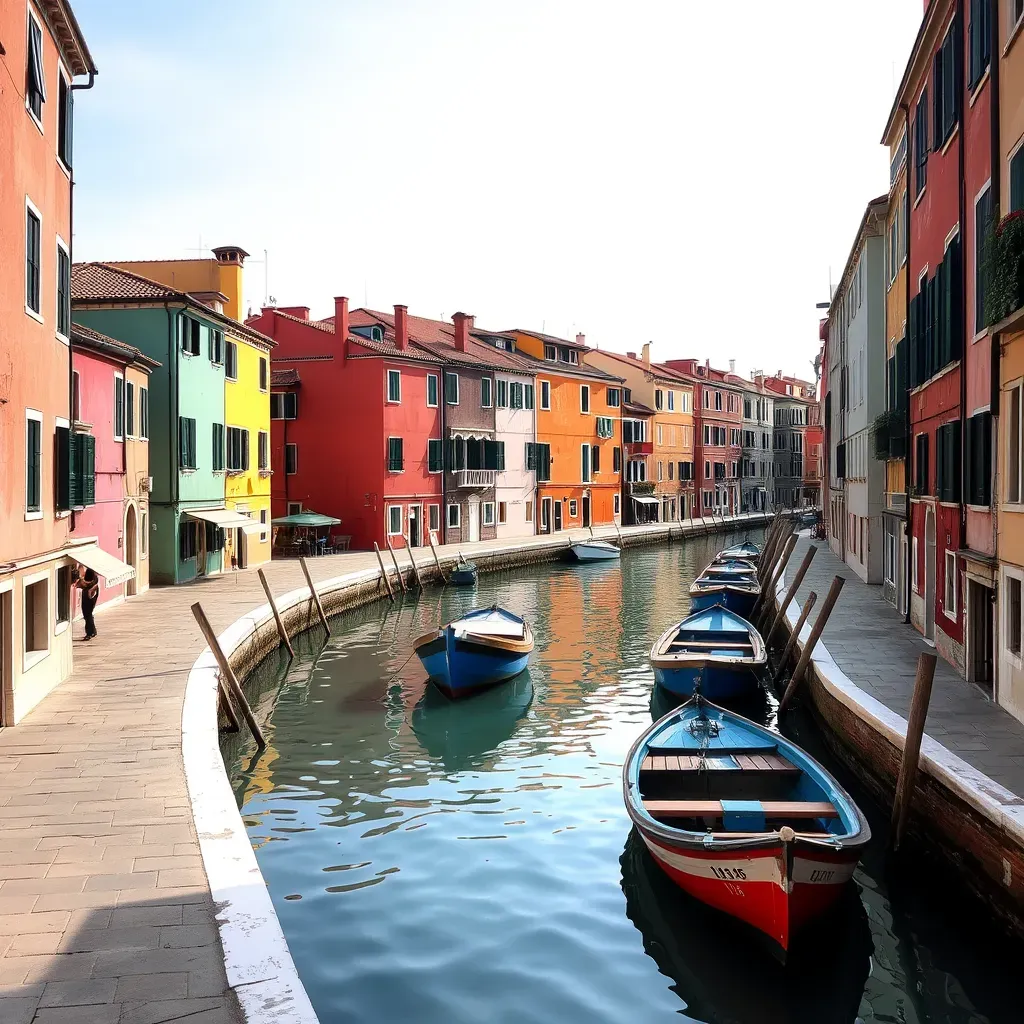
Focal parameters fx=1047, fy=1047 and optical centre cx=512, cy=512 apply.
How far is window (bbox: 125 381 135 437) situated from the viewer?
2450cm

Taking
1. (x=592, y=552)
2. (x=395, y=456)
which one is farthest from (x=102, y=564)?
(x=592, y=552)

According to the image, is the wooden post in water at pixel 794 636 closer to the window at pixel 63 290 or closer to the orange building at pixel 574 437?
the window at pixel 63 290

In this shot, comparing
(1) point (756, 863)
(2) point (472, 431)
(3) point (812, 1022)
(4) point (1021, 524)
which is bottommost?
(3) point (812, 1022)

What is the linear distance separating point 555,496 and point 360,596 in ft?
78.7

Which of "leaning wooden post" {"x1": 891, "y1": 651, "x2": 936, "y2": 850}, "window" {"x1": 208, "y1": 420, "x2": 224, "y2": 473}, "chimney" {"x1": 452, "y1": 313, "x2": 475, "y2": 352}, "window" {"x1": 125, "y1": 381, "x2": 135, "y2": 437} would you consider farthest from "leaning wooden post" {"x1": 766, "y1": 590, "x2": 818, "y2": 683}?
"chimney" {"x1": 452, "y1": 313, "x2": 475, "y2": 352}

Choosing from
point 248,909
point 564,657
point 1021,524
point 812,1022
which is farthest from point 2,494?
point 564,657

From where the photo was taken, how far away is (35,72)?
12.8 m

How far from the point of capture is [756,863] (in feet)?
25.6

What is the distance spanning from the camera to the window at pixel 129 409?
80.4 feet

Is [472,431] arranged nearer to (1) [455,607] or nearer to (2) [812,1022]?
(1) [455,607]

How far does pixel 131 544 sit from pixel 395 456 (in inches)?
603

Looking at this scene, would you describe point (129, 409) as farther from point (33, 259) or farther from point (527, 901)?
point (527, 901)

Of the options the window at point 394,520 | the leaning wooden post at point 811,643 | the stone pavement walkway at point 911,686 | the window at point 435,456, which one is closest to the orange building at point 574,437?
the window at point 435,456

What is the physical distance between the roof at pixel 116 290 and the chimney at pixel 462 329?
16.6 meters
